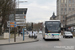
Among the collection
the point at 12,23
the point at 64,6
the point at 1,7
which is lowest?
the point at 12,23

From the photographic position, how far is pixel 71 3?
362 ft

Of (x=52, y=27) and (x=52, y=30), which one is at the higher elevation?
(x=52, y=27)

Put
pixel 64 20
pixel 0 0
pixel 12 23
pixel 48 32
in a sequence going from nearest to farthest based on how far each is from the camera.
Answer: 1. pixel 12 23
2. pixel 48 32
3. pixel 0 0
4. pixel 64 20

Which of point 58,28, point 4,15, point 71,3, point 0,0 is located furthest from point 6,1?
point 71,3

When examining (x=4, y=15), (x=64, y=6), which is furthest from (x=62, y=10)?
(x=4, y=15)

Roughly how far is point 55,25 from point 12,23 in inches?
266

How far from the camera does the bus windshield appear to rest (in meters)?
21.5

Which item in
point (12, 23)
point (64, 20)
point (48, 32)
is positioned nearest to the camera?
point (12, 23)

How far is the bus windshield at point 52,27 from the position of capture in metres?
21.5

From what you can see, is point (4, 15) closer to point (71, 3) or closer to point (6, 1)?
point (6, 1)

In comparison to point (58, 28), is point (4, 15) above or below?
above

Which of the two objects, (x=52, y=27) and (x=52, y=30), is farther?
(x=52, y=27)

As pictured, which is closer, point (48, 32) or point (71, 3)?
point (48, 32)

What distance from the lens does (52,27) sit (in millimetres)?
21609
